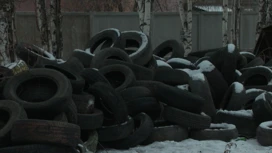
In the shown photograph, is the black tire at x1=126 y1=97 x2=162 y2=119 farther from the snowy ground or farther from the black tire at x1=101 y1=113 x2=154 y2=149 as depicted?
the snowy ground

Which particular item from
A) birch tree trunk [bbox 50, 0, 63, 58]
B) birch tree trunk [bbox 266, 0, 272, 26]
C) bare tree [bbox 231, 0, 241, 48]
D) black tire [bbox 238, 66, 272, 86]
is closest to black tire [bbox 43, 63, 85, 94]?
black tire [bbox 238, 66, 272, 86]

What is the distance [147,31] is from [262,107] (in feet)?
21.6

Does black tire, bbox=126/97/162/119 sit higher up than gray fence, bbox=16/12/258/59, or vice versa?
gray fence, bbox=16/12/258/59

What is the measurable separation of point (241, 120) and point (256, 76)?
6.91ft

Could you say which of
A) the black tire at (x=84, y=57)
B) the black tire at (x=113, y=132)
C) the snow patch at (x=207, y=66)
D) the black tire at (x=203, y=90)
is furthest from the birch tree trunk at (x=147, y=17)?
the black tire at (x=113, y=132)

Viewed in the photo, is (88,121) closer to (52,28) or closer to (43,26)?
(52,28)

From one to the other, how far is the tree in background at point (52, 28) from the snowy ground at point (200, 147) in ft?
29.8

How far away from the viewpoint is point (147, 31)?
1264cm

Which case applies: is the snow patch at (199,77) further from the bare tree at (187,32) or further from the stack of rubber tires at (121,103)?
the bare tree at (187,32)

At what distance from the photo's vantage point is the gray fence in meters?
20.4

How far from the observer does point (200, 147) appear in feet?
19.2

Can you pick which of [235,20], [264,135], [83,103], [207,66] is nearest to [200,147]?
[264,135]

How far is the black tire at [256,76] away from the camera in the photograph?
329 inches

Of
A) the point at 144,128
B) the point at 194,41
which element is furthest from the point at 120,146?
the point at 194,41
